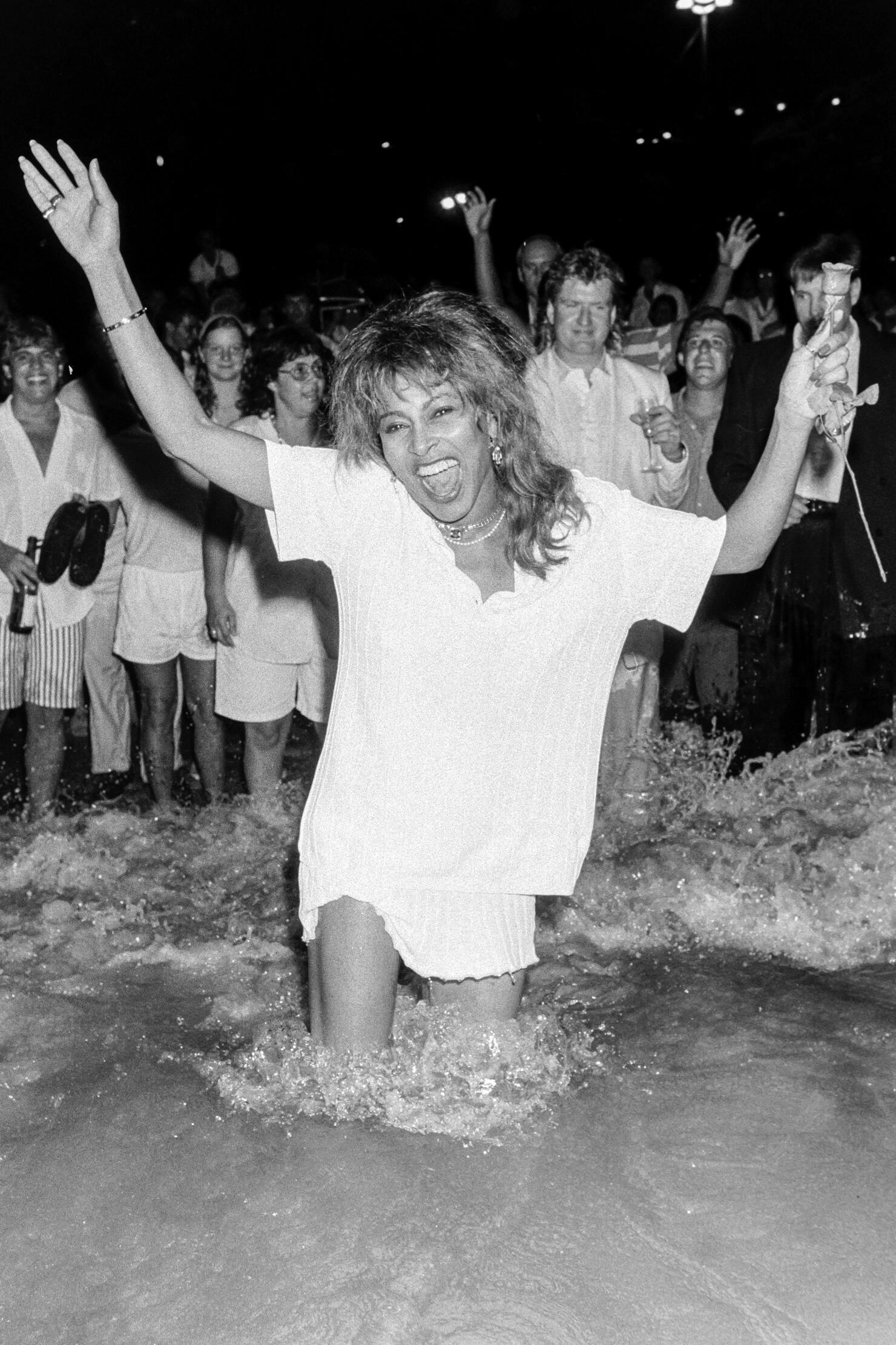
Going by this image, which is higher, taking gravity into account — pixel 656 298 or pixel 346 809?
pixel 656 298

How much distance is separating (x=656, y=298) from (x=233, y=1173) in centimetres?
886

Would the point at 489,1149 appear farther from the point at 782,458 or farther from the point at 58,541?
the point at 58,541

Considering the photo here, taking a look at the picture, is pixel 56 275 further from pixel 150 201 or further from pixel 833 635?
pixel 833 635

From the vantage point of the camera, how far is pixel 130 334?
3041 millimetres

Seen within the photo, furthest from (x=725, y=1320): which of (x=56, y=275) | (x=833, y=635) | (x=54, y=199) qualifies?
(x=56, y=275)

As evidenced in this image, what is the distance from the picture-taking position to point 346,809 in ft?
10.4

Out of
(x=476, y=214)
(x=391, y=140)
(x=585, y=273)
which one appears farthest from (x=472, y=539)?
(x=391, y=140)

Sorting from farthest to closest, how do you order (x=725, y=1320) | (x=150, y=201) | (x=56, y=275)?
(x=150, y=201) < (x=56, y=275) < (x=725, y=1320)

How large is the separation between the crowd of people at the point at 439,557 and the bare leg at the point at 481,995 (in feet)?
0.04

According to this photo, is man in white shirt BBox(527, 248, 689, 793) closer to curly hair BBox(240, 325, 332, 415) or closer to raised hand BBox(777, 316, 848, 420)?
curly hair BBox(240, 325, 332, 415)

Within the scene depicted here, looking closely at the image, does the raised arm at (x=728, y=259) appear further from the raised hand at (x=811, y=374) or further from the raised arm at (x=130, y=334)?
the raised arm at (x=130, y=334)

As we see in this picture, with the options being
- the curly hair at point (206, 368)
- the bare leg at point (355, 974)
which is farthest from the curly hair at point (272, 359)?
the bare leg at point (355, 974)

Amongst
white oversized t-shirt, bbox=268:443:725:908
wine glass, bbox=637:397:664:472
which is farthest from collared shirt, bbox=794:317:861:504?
white oversized t-shirt, bbox=268:443:725:908

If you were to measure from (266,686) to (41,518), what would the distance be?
3.95ft
